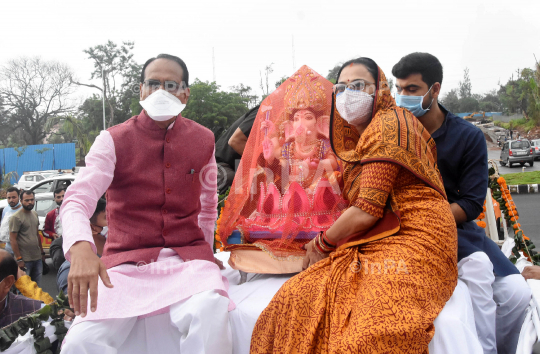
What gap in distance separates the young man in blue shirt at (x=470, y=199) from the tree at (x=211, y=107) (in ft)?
42.4

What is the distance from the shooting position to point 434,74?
246 cm

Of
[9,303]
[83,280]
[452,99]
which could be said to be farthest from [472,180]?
[452,99]

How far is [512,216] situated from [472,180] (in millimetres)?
1339

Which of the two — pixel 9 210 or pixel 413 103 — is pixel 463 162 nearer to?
pixel 413 103

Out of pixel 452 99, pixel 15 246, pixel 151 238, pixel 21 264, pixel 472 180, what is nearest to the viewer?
pixel 151 238

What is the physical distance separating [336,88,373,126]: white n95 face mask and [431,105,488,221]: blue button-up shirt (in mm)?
710

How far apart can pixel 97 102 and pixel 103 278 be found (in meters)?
32.0

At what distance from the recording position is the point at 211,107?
1620 cm

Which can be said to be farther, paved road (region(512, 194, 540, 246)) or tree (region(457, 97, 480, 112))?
tree (region(457, 97, 480, 112))

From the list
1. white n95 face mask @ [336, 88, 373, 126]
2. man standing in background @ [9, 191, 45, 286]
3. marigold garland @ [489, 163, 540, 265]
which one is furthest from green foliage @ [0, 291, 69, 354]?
man standing in background @ [9, 191, 45, 286]

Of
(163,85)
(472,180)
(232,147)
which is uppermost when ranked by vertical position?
(163,85)

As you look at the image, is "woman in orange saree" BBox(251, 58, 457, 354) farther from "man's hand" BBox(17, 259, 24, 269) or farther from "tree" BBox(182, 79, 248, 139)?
"tree" BBox(182, 79, 248, 139)

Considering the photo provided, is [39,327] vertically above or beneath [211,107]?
beneath

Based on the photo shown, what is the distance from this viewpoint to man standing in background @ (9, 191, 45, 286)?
5.41 metres
